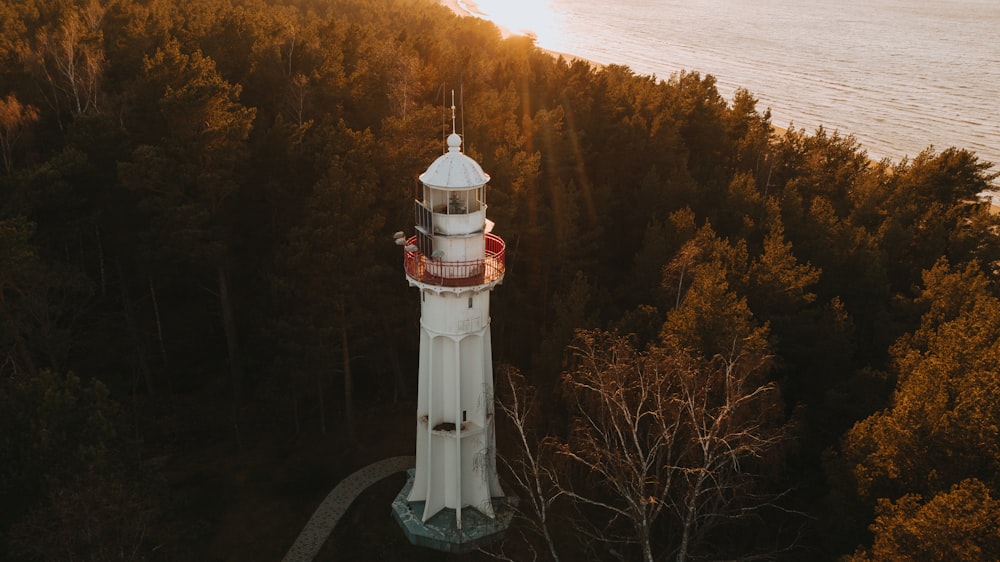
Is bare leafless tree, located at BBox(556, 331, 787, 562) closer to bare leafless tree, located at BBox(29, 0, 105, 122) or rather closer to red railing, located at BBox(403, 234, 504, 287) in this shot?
red railing, located at BBox(403, 234, 504, 287)

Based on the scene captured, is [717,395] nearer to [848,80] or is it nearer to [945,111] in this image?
Result: [945,111]

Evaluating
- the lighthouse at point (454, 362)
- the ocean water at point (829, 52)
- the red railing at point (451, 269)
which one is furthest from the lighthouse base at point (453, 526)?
the ocean water at point (829, 52)

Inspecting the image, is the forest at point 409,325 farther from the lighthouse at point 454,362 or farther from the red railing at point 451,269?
→ the red railing at point 451,269

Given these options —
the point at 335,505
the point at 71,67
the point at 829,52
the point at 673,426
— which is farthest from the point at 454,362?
the point at 829,52

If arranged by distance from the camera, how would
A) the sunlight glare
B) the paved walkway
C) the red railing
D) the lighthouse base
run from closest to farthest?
1. the red railing
2. the lighthouse base
3. the paved walkway
4. the sunlight glare

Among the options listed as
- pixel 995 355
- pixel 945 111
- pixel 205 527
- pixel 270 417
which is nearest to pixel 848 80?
pixel 945 111

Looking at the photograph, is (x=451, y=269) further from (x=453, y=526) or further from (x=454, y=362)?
(x=453, y=526)

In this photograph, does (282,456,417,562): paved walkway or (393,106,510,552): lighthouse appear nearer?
(393,106,510,552): lighthouse

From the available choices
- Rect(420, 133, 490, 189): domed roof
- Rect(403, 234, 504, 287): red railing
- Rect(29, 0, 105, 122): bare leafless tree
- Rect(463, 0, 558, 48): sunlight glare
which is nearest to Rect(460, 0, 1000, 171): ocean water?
Rect(463, 0, 558, 48): sunlight glare
